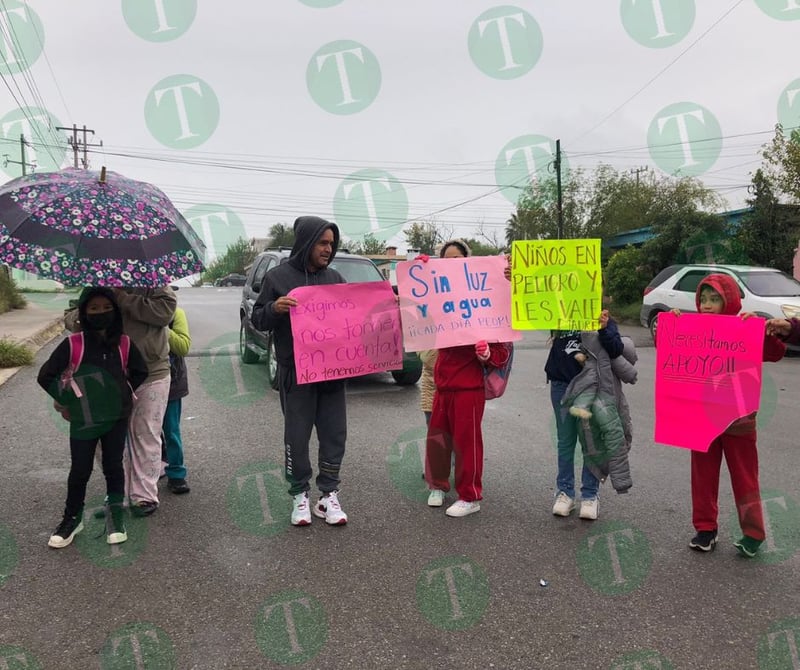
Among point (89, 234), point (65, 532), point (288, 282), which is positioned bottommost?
point (65, 532)

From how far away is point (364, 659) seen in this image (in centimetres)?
267

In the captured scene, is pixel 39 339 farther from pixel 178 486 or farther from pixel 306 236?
pixel 306 236

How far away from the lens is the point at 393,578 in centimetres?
337

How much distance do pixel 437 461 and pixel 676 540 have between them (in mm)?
1516

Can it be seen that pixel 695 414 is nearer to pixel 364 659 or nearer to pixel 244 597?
pixel 364 659

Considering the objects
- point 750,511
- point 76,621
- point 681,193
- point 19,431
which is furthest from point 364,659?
point 681,193

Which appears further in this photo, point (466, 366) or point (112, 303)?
point (466, 366)

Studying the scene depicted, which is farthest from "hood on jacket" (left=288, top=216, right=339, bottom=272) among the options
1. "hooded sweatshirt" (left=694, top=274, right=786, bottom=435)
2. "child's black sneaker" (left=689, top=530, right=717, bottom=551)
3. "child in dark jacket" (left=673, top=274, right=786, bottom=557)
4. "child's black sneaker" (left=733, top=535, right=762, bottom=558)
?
"child's black sneaker" (left=733, top=535, right=762, bottom=558)

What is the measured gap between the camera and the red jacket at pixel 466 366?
4.20m

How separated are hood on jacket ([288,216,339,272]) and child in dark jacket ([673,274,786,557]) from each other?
2.04 metres

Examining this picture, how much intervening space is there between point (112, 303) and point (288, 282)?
0.99 meters

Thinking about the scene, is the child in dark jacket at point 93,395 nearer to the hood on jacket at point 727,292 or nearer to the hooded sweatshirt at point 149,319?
the hooded sweatshirt at point 149,319

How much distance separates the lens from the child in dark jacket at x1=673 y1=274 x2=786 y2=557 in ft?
11.7

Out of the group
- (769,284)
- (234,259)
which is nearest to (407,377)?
(769,284)
